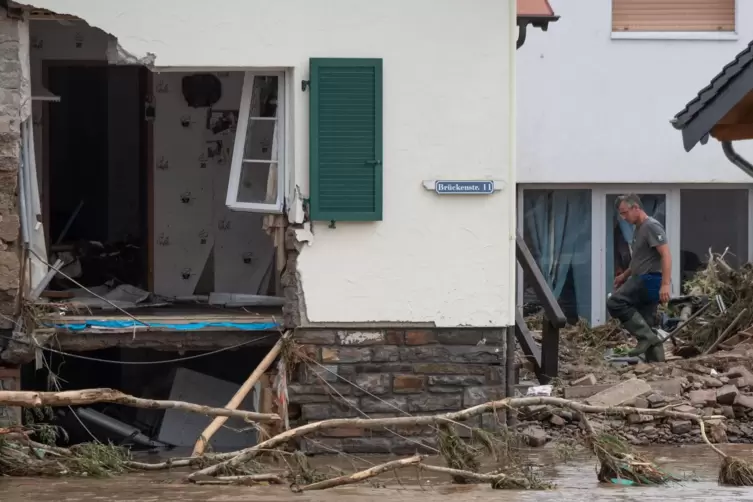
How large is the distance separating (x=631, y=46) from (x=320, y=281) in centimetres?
801

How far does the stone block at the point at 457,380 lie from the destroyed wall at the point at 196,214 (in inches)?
115

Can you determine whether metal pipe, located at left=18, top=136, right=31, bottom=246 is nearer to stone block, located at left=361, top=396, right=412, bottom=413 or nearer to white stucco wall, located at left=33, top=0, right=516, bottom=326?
white stucco wall, located at left=33, top=0, right=516, bottom=326

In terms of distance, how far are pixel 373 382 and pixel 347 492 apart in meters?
1.98

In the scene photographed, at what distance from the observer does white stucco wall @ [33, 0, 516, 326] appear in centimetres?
1105

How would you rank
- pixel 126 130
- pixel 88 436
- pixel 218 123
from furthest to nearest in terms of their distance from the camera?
pixel 126 130 → pixel 218 123 → pixel 88 436

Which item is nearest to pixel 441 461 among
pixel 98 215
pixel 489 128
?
pixel 489 128

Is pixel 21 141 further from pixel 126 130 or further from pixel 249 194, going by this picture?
pixel 126 130

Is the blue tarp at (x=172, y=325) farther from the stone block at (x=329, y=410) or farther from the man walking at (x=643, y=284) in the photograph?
the man walking at (x=643, y=284)

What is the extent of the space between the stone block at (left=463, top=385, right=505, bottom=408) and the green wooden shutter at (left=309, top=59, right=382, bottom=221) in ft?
5.42

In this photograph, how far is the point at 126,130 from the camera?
14852mm

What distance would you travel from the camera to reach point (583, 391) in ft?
41.5

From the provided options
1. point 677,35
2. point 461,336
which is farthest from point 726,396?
point 677,35

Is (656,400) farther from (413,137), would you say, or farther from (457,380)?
(413,137)

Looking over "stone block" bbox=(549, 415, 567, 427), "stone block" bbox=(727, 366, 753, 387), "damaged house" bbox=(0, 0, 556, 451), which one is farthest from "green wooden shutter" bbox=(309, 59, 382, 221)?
"stone block" bbox=(727, 366, 753, 387)
